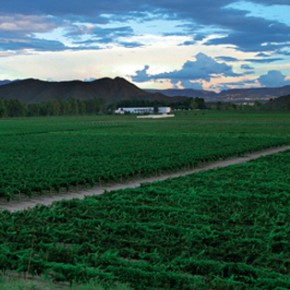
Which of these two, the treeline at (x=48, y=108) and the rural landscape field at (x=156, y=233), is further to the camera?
the treeline at (x=48, y=108)

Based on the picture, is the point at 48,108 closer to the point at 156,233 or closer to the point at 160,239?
the point at 156,233

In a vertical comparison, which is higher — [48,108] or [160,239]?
[48,108]

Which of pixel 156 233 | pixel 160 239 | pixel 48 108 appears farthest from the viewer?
pixel 48 108

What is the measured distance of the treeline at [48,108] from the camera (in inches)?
5856

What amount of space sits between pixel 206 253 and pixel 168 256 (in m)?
0.76

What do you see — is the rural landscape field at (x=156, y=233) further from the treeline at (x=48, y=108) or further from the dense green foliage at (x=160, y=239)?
the treeline at (x=48, y=108)

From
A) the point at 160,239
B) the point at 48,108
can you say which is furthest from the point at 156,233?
the point at 48,108

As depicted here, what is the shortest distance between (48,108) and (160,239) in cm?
16203

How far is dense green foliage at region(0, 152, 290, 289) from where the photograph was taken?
24.7 ft

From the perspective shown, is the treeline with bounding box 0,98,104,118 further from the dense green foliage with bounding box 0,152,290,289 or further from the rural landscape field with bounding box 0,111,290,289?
the dense green foliage with bounding box 0,152,290,289

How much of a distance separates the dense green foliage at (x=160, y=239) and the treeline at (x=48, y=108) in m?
135

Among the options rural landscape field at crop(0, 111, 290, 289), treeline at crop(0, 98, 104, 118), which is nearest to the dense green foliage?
rural landscape field at crop(0, 111, 290, 289)

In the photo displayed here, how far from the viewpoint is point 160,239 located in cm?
948

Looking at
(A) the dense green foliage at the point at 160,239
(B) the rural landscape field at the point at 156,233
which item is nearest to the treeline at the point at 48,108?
(B) the rural landscape field at the point at 156,233
